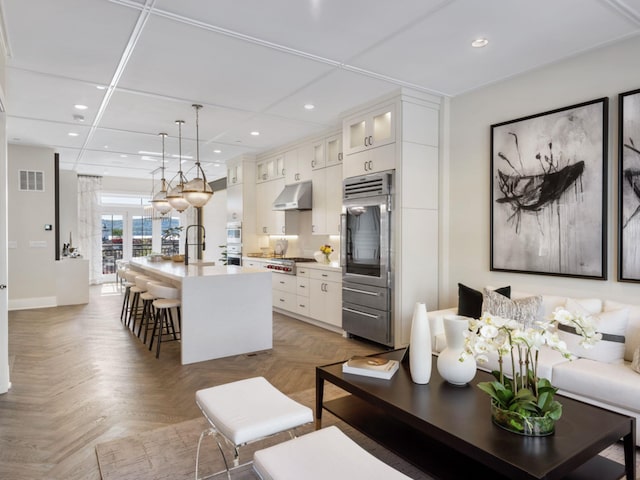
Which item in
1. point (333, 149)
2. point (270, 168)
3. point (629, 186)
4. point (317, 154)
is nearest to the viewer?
point (629, 186)

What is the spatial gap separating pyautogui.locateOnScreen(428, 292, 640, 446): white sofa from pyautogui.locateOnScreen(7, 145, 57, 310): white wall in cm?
732

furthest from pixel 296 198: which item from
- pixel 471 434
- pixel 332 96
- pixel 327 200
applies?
pixel 471 434

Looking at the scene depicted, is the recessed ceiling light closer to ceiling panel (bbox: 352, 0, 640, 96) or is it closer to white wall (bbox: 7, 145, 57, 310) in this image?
ceiling panel (bbox: 352, 0, 640, 96)

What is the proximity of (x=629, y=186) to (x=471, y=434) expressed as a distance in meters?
2.51

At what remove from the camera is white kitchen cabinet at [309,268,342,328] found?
529 cm

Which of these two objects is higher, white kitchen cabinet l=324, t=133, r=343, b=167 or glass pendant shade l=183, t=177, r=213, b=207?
white kitchen cabinet l=324, t=133, r=343, b=167

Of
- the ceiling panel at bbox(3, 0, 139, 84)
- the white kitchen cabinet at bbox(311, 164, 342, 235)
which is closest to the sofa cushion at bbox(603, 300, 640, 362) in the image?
the white kitchen cabinet at bbox(311, 164, 342, 235)

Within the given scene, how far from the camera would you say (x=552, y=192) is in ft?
11.7

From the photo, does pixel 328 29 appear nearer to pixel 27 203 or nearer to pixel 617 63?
pixel 617 63

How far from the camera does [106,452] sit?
2.42m

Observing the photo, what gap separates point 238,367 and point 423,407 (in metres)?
2.45

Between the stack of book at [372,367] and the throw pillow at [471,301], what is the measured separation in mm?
1324

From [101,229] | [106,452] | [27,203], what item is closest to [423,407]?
[106,452]

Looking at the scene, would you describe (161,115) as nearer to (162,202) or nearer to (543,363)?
(162,202)
